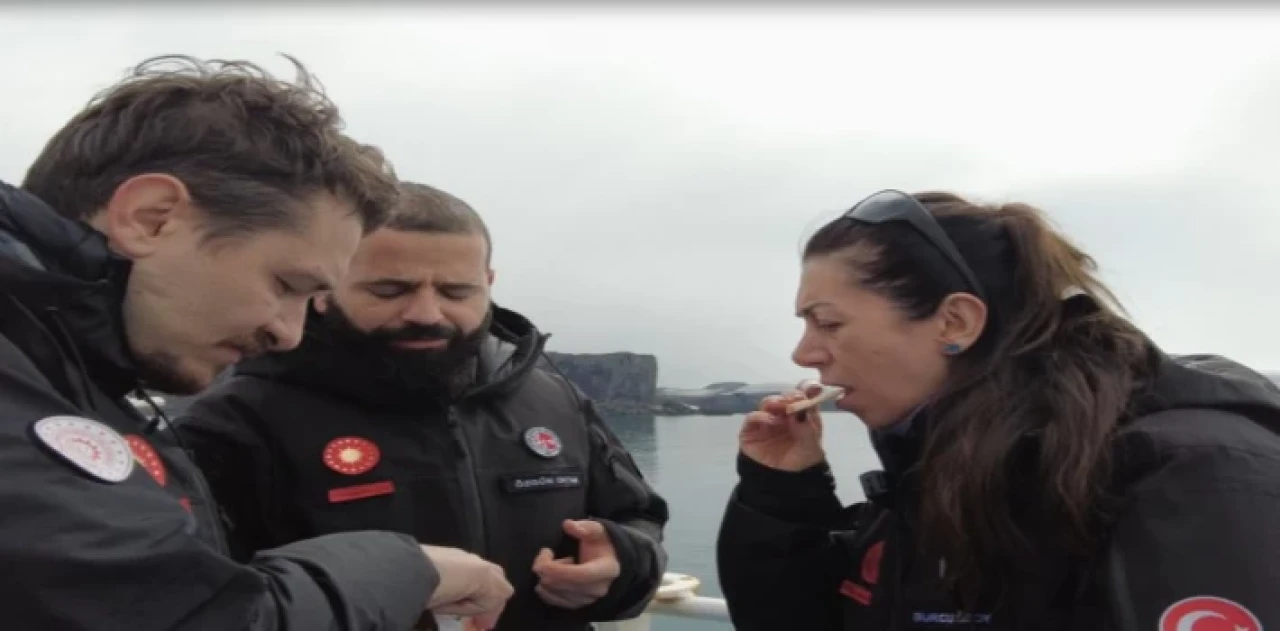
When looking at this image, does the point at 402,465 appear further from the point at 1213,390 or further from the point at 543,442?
the point at 1213,390

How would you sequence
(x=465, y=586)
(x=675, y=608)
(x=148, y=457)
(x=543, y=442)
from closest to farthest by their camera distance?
(x=148, y=457)
(x=465, y=586)
(x=543, y=442)
(x=675, y=608)

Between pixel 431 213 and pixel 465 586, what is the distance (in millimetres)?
879

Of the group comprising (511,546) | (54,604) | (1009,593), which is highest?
(54,604)

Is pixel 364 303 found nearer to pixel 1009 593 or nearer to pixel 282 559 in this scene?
pixel 282 559

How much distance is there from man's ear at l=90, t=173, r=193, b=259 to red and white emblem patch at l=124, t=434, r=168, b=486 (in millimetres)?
237

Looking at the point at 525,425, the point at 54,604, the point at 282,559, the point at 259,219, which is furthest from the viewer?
the point at 525,425

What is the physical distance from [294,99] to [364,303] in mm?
604

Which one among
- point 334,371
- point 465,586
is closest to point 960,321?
point 465,586

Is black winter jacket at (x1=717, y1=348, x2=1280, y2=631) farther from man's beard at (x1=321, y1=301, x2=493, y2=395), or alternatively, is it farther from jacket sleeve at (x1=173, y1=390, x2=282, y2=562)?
jacket sleeve at (x1=173, y1=390, x2=282, y2=562)

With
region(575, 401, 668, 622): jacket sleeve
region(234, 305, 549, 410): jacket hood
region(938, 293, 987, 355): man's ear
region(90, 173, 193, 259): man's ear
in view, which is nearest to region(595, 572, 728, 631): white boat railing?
region(575, 401, 668, 622): jacket sleeve

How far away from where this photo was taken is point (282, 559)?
1277mm

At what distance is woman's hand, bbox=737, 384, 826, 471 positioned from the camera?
221 centimetres

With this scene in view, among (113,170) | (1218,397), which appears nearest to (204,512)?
(113,170)

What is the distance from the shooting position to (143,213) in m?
1.31
